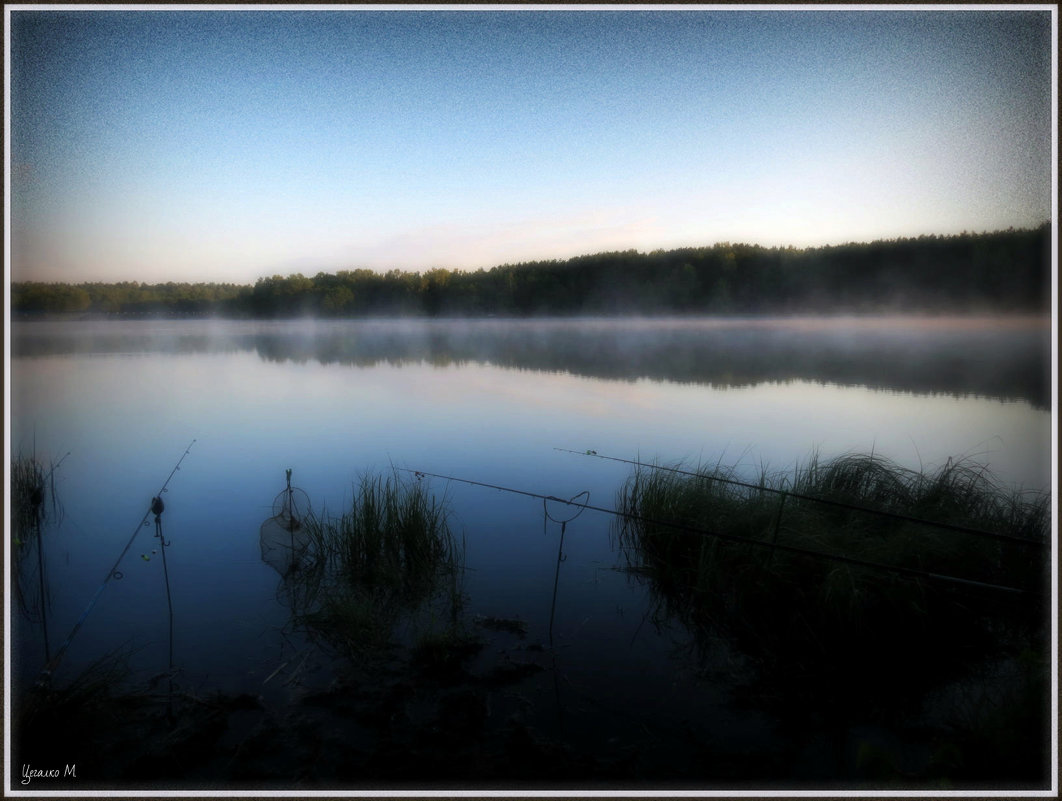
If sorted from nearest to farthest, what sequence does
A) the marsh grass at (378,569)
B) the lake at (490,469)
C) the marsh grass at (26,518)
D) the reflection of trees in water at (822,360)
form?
1. the lake at (490,469)
2. the marsh grass at (378,569)
3. the marsh grass at (26,518)
4. the reflection of trees in water at (822,360)

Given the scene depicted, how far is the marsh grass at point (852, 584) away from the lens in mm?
3867

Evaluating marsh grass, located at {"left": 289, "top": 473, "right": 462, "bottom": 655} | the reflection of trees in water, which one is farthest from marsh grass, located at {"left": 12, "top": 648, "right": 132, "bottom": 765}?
the reflection of trees in water

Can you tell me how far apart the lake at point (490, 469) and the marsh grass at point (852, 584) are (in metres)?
0.37

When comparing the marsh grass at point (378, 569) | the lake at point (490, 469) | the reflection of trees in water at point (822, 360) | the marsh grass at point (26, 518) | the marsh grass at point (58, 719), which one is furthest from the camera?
the reflection of trees in water at point (822, 360)

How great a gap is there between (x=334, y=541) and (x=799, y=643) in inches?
143

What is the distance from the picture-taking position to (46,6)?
2654mm

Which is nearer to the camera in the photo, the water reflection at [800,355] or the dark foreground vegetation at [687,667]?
the dark foreground vegetation at [687,667]

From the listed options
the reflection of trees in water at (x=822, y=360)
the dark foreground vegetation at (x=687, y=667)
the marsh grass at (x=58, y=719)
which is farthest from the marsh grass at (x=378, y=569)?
the reflection of trees in water at (x=822, y=360)

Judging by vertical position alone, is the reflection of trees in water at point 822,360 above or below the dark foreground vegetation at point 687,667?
above

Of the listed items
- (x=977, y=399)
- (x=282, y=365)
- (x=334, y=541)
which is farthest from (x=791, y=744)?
(x=282, y=365)

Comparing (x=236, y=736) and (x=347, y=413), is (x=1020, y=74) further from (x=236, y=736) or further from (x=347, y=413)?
(x=347, y=413)

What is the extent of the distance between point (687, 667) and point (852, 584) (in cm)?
123

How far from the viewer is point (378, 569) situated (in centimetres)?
498

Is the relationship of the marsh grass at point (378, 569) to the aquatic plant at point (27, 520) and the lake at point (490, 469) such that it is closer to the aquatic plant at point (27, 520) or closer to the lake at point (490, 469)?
the lake at point (490, 469)
